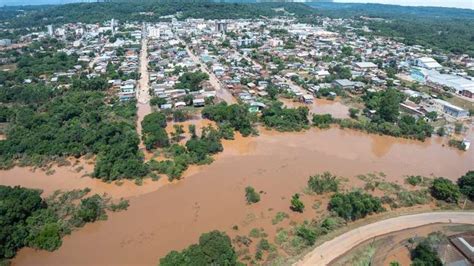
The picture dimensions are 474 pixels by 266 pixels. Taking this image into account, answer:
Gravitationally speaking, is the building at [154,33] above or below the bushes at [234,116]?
above

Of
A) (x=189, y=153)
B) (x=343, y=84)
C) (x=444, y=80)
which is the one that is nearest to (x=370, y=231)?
(x=189, y=153)

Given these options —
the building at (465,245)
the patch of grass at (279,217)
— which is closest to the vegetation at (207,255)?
the patch of grass at (279,217)

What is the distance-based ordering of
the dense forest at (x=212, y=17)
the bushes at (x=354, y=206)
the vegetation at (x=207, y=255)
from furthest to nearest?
1. the dense forest at (x=212, y=17)
2. the bushes at (x=354, y=206)
3. the vegetation at (x=207, y=255)

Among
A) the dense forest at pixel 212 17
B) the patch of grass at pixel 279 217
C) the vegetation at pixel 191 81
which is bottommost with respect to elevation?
the patch of grass at pixel 279 217

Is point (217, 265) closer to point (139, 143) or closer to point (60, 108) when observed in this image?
point (139, 143)

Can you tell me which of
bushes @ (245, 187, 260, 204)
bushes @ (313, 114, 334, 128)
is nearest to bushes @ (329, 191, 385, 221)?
bushes @ (245, 187, 260, 204)

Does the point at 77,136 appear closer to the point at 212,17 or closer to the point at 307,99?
the point at 307,99

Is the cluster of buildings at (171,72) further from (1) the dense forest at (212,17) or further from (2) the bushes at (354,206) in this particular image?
(1) the dense forest at (212,17)

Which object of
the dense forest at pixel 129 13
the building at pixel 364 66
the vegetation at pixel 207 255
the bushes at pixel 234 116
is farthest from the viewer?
the dense forest at pixel 129 13
